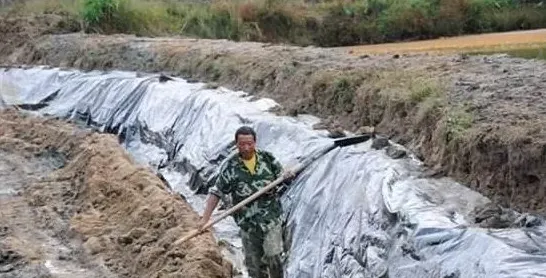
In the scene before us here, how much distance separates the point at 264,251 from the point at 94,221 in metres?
3.25

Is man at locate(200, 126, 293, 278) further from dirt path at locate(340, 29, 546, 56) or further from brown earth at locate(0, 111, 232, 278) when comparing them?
dirt path at locate(340, 29, 546, 56)

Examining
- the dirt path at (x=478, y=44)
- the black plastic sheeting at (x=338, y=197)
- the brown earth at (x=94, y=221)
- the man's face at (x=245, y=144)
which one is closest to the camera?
the black plastic sheeting at (x=338, y=197)

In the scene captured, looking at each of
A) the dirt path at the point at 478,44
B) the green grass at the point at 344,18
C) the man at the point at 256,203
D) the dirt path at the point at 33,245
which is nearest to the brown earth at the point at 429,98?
the man at the point at 256,203

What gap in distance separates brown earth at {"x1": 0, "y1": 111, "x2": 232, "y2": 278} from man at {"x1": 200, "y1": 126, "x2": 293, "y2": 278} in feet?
2.25

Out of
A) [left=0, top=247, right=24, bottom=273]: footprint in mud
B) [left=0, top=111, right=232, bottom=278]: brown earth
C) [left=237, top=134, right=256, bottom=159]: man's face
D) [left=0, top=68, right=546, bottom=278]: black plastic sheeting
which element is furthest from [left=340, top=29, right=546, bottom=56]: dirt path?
[left=237, top=134, right=256, bottom=159]: man's face

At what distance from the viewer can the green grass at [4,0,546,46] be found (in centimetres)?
2859

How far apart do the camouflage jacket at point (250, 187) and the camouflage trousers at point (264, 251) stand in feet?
0.20

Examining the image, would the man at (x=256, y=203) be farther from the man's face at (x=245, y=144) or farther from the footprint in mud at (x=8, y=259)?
the footprint in mud at (x=8, y=259)

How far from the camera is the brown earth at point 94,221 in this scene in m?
9.15

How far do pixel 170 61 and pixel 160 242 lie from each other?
34.4ft

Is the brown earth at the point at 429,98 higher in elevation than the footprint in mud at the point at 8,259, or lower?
higher

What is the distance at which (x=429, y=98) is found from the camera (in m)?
10.1

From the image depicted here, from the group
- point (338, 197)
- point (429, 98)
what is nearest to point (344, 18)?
point (429, 98)

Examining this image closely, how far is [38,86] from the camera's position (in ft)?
69.5
